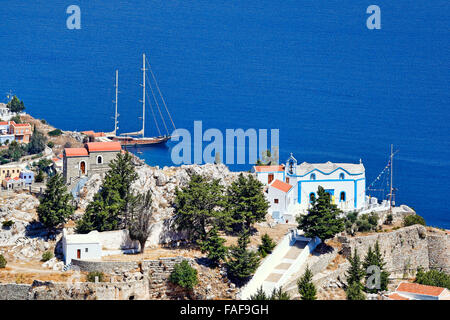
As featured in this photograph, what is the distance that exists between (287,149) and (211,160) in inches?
1141

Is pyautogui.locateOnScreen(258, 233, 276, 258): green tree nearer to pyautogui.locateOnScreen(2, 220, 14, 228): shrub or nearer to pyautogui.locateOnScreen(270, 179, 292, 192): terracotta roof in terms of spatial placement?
pyautogui.locateOnScreen(270, 179, 292, 192): terracotta roof

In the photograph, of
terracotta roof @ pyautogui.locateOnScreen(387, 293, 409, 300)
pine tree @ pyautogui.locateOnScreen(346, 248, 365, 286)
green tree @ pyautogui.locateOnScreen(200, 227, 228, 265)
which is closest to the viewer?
green tree @ pyautogui.locateOnScreen(200, 227, 228, 265)

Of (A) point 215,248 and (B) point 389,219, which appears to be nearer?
(A) point 215,248

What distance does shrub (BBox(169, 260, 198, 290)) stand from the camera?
61.7 metres

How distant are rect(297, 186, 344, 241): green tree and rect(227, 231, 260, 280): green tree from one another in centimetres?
638

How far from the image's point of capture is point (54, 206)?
66375 millimetres

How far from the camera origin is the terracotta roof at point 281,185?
7571 cm

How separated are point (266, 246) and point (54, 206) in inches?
665

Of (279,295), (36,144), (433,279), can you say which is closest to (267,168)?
(433,279)

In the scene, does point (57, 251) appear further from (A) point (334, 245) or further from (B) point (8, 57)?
(B) point (8, 57)

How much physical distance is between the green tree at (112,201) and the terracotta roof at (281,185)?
13500mm

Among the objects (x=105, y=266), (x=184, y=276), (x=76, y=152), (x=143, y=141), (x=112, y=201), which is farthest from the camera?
(x=143, y=141)

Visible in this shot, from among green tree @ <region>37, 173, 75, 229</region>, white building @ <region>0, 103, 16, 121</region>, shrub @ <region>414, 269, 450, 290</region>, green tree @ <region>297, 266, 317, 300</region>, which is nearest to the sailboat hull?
white building @ <region>0, 103, 16, 121</region>

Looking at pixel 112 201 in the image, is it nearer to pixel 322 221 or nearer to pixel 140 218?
pixel 140 218
